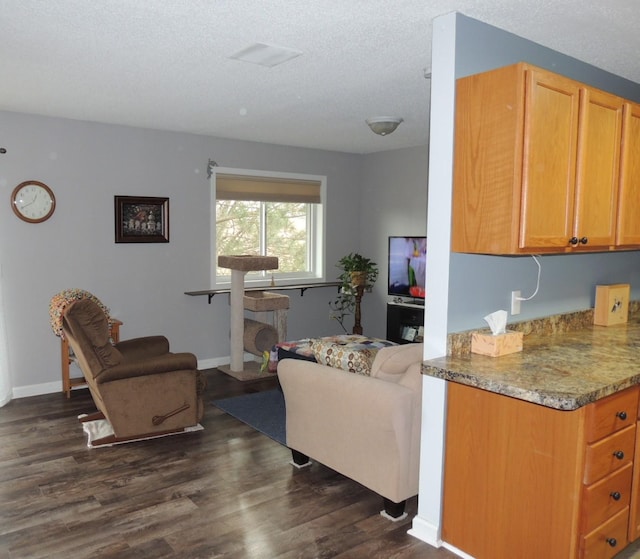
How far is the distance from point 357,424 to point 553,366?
105 cm

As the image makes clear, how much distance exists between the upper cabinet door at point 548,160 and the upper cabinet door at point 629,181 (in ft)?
1.46

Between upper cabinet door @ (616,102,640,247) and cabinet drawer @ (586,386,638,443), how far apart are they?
2.81 ft

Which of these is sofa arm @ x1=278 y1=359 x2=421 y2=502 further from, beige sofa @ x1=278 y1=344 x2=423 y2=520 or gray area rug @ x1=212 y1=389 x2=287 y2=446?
gray area rug @ x1=212 y1=389 x2=287 y2=446

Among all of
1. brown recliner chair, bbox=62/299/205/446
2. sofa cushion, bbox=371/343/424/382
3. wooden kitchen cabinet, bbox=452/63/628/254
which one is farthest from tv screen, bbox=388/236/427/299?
wooden kitchen cabinet, bbox=452/63/628/254

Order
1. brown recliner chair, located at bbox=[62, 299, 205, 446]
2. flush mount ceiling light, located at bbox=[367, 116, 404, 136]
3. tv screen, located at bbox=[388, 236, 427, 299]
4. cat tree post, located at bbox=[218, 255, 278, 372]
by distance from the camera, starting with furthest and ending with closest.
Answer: tv screen, located at bbox=[388, 236, 427, 299], cat tree post, located at bbox=[218, 255, 278, 372], flush mount ceiling light, located at bbox=[367, 116, 404, 136], brown recliner chair, located at bbox=[62, 299, 205, 446]

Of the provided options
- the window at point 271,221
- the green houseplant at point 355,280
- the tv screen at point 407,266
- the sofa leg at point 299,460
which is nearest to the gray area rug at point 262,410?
the sofa leg at point 299,460

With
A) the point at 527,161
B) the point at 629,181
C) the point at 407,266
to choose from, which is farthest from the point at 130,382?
the point at 407,266

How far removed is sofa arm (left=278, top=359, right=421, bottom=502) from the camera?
9.27 ft

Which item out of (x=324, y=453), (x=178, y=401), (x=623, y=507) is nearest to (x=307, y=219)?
(x=178, y=401)

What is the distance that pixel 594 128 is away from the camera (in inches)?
104

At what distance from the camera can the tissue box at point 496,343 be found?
2623 millimetres

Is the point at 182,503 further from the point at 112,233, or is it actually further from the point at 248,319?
the point at 248,319

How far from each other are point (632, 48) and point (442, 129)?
1.16 m

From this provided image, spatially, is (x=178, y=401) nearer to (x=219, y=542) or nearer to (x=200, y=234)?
(x=219, y=542)
